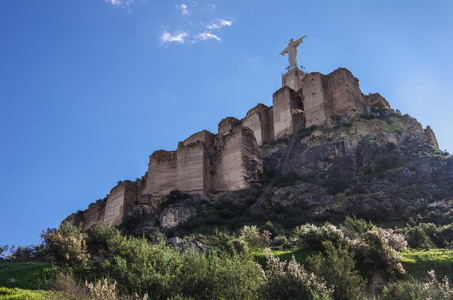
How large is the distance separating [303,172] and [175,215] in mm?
10348

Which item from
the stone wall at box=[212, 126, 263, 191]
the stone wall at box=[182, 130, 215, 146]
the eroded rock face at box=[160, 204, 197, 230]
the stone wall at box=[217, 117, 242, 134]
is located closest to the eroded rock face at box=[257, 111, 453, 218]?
the stone wall at box=[212, 126, 263, 191]

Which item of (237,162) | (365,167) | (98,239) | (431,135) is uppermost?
(431,135)

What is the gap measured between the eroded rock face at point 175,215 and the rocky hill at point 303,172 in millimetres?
59

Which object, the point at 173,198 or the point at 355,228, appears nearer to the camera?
the point at 355,228

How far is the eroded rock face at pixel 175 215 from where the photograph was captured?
24750 mm

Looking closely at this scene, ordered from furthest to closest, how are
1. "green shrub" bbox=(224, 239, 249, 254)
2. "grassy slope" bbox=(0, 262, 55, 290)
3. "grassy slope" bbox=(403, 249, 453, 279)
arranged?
"green shrub" bbox=(224, 239, 249, 254) < "grassy slope" bbox=(403, 249, 453, 279) < "grassy slope" bbox=(0, 262, 55, 290)

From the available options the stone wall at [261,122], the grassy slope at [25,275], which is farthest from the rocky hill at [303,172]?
the grassy slope at [25,275]

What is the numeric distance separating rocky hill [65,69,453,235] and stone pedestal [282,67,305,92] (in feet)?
27.1

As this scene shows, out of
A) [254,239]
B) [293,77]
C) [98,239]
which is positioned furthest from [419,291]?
[293,77]

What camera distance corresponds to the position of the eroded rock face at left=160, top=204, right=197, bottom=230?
974 inches

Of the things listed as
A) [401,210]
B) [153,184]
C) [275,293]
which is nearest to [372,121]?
[401,210]

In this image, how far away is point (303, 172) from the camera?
101ft

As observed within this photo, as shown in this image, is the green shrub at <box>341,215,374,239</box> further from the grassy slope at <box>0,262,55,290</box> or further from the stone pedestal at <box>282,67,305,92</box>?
the stone pedestal at <box>282,67,305,92</box>

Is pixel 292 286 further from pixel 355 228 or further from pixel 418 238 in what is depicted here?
pixel 418 238
